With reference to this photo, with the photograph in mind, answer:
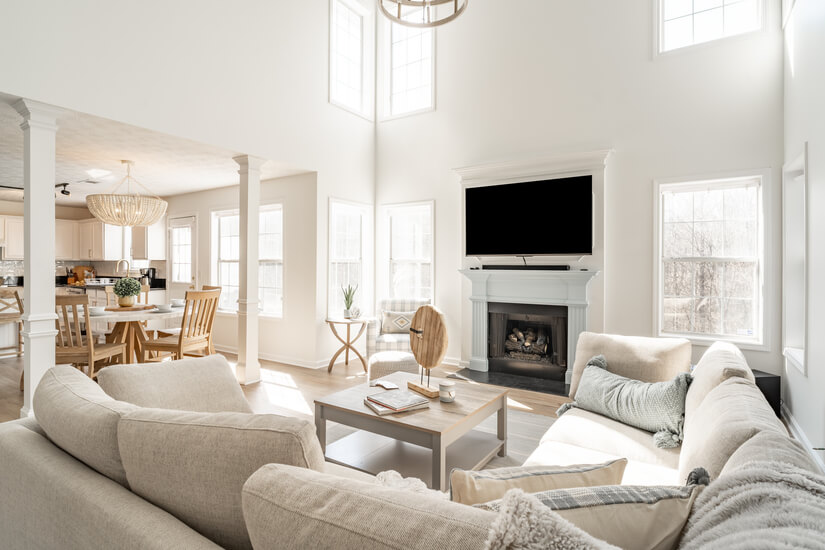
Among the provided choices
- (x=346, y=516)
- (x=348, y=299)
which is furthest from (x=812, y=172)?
(x=348, y=299)

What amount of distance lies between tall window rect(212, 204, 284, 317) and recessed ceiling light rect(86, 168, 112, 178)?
4.73 ft

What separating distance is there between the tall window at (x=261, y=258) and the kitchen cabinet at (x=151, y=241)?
60.9 inches

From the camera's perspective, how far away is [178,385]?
1.88 metres

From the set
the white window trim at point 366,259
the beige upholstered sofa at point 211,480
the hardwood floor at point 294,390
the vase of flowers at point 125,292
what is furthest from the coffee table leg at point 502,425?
the vase of flowers at point 125,292

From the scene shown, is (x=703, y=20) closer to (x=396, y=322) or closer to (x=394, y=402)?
(x=396, y=322)

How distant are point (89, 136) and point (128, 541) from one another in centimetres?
409

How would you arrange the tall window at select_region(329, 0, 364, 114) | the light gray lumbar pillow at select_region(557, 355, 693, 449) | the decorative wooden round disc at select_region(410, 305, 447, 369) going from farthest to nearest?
1. the tall window at select_region(329, 0, 364, 114)
2. the decorative wooden round disc at select_region(410, 305, 447, 369)
3. the light gray lumbar pillow at select_region(557, 355, 693, 449)

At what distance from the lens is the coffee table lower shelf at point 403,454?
252cm

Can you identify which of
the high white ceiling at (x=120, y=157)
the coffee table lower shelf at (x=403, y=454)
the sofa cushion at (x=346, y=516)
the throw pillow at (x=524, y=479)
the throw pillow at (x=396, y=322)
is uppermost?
the high white ceiling at (x=120, y=157)

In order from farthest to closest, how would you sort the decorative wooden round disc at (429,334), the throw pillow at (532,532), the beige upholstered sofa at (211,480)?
1. the decorative wooden round disc at (429,334)
2. the beige upholstered sofa at (211,480)
3. the throw pillow at (532,532)

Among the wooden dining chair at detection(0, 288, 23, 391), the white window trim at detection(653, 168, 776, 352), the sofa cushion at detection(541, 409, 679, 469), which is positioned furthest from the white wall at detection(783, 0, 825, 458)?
the wooden dining chair at detection(0, 288, 23, 391)

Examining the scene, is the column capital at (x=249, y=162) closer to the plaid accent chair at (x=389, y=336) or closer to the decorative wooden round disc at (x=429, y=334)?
the plaid accent chair at (x=389, y=336)

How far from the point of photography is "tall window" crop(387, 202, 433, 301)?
5.72m

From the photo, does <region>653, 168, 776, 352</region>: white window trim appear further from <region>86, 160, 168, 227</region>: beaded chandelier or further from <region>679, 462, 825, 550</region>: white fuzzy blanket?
<region>86, 160, 168, 227</region>: beaded chandelier
